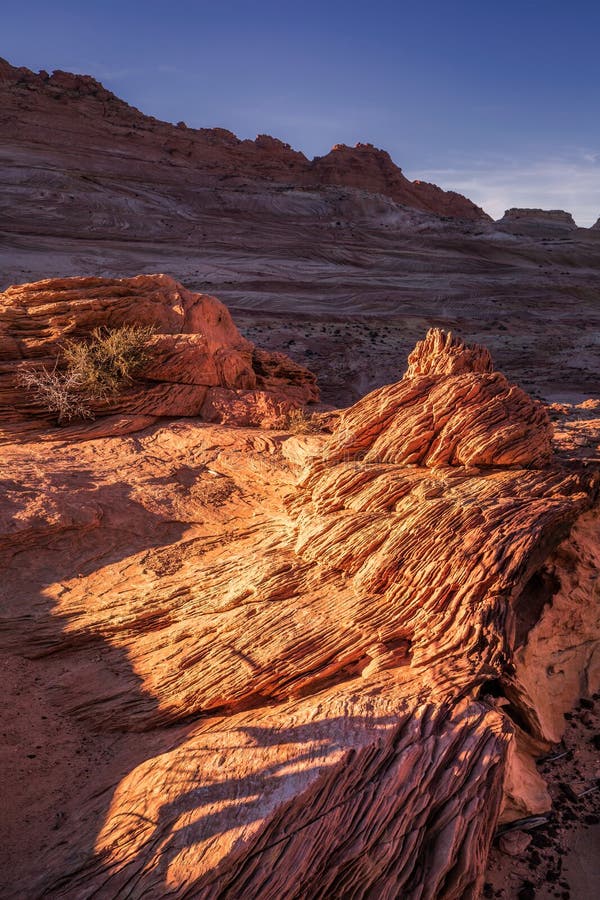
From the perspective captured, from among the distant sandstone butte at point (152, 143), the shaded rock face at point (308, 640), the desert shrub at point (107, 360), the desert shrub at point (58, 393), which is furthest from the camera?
the distant sandstone butte at point (152, 143)

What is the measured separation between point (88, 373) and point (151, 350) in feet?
3.42

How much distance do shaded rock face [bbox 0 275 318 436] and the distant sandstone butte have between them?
38.6 m

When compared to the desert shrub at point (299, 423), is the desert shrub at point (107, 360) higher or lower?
higher

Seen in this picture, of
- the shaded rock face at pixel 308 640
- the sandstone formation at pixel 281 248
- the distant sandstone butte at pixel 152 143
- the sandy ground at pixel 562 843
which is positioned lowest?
the sandy ground at pixel 562 843

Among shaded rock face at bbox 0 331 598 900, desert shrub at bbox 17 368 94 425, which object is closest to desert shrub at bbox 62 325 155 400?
desert shrub at bbox 17 368 94 425

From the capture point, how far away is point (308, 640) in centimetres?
448

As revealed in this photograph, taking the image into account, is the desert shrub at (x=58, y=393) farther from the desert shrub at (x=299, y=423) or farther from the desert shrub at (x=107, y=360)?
the desert shrub at (x=299, y=423)

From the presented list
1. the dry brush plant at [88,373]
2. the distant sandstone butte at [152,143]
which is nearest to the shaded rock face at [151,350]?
the dry brush plant at [88,373]

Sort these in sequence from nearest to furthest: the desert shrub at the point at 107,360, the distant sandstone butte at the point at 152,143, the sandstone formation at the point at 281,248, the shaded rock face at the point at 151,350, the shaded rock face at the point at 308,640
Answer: the shaded rock face at the point at 308,640 < the desert shrub at the point at 107,360 < the shaded rock face at the point at 151,350 < the sandstone formation at the point at 281,248 < the distant sandstone butte at the point at 152,143

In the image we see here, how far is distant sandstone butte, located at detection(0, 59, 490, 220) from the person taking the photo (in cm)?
4584

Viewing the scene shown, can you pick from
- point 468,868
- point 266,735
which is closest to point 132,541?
point 266,735

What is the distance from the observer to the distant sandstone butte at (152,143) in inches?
1805

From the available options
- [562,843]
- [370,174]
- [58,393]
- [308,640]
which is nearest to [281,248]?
[58,393]

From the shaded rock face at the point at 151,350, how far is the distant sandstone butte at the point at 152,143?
3864cm
